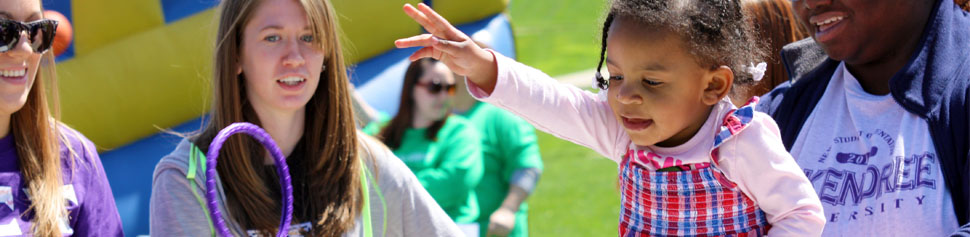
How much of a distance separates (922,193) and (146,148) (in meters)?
3.73

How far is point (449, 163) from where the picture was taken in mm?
4215

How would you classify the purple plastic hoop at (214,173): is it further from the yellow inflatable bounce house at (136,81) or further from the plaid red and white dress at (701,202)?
the yellow inflatable bounce house at (136,81)

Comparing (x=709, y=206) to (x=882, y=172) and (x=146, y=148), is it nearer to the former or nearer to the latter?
(x=882, y=172)

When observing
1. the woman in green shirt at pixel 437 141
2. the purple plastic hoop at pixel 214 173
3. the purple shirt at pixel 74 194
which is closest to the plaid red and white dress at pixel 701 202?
the purple plastic hoop at pixel 214 173

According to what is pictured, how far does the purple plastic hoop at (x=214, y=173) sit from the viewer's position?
195cm

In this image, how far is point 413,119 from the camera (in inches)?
170

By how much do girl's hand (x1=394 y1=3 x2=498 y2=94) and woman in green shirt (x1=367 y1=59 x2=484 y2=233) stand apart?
2245 millimetres

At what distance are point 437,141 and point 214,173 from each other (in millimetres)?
2315

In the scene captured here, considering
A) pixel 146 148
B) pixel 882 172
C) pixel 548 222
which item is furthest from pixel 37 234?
pixel 548 222

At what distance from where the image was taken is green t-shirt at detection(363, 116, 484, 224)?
419 centimetres

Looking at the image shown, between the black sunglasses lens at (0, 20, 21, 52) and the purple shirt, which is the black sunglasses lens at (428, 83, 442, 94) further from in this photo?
the black sunglasses lens at (0, 20, 21, 52)

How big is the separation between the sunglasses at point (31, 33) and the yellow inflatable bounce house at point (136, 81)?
85.2 inches

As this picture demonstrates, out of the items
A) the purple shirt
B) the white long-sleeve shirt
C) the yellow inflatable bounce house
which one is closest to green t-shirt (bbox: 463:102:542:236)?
the yellow inflatable bounce house

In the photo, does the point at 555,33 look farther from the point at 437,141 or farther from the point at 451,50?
the point at 451,50
